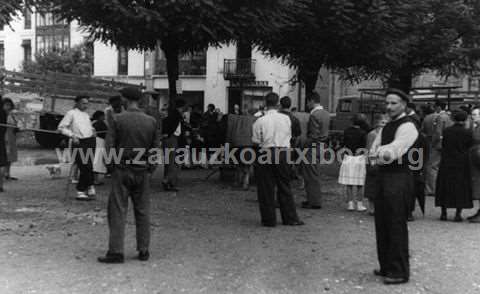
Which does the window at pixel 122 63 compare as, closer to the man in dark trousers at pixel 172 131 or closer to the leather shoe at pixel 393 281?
the man in dark trousers at pixel 172 131

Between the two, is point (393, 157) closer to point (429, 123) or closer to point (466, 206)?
point (466, 206)

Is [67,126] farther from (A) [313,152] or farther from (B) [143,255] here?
(B) [143,255]

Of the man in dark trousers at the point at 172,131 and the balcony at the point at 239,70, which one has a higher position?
the balcony at the point at 239,70

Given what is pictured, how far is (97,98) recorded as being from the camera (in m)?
24.1

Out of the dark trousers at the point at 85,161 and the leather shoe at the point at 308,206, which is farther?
the leather shoe at the point at 308,206

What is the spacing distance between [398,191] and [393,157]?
36 centimetres

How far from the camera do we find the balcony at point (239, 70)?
119ft

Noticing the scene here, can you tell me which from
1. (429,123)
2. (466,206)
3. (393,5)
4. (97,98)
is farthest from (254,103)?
(466,206)

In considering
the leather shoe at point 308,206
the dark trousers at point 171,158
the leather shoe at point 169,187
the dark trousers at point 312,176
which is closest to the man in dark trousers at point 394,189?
the dark trousers at point 312,176

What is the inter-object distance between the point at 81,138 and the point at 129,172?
467 centimetres

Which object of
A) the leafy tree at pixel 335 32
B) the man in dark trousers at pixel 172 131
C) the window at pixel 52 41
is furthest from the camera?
the window at pixel 52 41

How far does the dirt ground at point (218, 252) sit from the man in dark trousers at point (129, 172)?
0.23 meters

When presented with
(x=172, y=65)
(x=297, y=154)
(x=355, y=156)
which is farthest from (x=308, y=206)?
(x=172, y=65)

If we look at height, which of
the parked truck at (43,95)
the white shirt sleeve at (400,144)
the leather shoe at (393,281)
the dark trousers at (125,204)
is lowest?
the leather shoe at (393,281)
